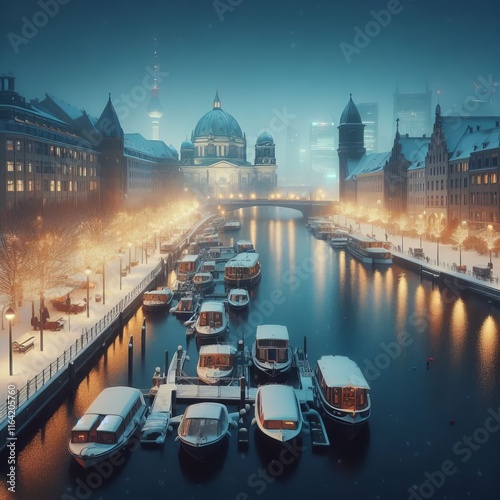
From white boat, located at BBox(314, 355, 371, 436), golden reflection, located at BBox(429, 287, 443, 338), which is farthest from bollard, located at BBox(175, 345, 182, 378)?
golden reflection, located at BBox(429, 287, 443, 338)

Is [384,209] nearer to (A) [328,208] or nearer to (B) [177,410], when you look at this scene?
(A) [328,208]

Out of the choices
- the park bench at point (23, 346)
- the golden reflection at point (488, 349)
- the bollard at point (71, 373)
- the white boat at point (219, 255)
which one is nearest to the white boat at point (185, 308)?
the park bench at point (23, 346)

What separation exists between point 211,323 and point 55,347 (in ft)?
45.1

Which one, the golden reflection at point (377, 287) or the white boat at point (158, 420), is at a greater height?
the golden reflection at point (377, 287)

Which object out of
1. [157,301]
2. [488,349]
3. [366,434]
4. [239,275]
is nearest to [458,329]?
[488,349]

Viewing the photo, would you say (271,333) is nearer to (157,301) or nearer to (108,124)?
(157,301)

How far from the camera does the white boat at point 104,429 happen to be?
2502 cm

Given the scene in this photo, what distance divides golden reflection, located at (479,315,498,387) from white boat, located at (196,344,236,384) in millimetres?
17355

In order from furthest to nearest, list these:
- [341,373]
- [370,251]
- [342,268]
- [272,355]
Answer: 1. [370,251]
2. [342,268]
3. [272,355]
4. [341,373]

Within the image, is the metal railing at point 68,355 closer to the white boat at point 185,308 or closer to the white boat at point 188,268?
the white boat at point 185,308

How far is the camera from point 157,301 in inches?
2098

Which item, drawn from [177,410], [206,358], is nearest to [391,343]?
[206,358]

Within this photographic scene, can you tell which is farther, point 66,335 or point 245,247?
point 245,247

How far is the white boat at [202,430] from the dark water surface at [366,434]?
0.77 meters
